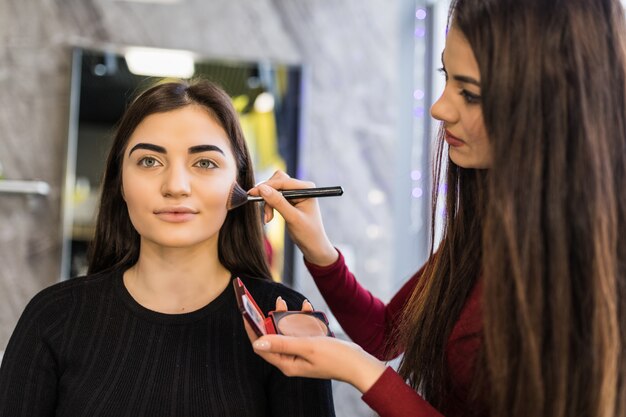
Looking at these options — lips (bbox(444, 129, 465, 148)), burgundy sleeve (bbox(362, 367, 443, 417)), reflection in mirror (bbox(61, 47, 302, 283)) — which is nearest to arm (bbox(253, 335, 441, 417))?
burgundy sleeve (bbox(362, 367, 443, 417))

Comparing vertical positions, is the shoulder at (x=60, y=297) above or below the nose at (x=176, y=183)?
below

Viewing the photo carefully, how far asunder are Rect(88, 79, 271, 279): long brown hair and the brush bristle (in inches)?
2.6

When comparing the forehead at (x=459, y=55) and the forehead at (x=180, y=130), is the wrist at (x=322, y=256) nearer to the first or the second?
the forehead at (x=180, y=130)

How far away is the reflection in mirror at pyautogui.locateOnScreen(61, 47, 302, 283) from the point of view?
2449 millimetres

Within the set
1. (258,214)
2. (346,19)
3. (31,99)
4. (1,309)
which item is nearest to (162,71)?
(31,99)

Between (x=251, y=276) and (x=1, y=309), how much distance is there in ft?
A: 4.75

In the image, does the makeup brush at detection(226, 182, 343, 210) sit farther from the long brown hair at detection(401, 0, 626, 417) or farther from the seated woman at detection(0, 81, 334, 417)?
the long brown hair at detection(401, 0, 626, 417)

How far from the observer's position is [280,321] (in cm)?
105

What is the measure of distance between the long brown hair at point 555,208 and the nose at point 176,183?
0.53 metres

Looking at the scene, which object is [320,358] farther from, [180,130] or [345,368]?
[180,130]

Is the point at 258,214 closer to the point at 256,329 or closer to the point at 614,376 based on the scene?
the point at 256,329

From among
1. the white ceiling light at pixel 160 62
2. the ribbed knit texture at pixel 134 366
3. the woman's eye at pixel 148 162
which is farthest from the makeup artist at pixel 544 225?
the white ceiling light at pixel 160 62

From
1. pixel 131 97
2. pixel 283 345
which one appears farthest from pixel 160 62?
pixel 283 345

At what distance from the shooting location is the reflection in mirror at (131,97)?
2.45 meters
